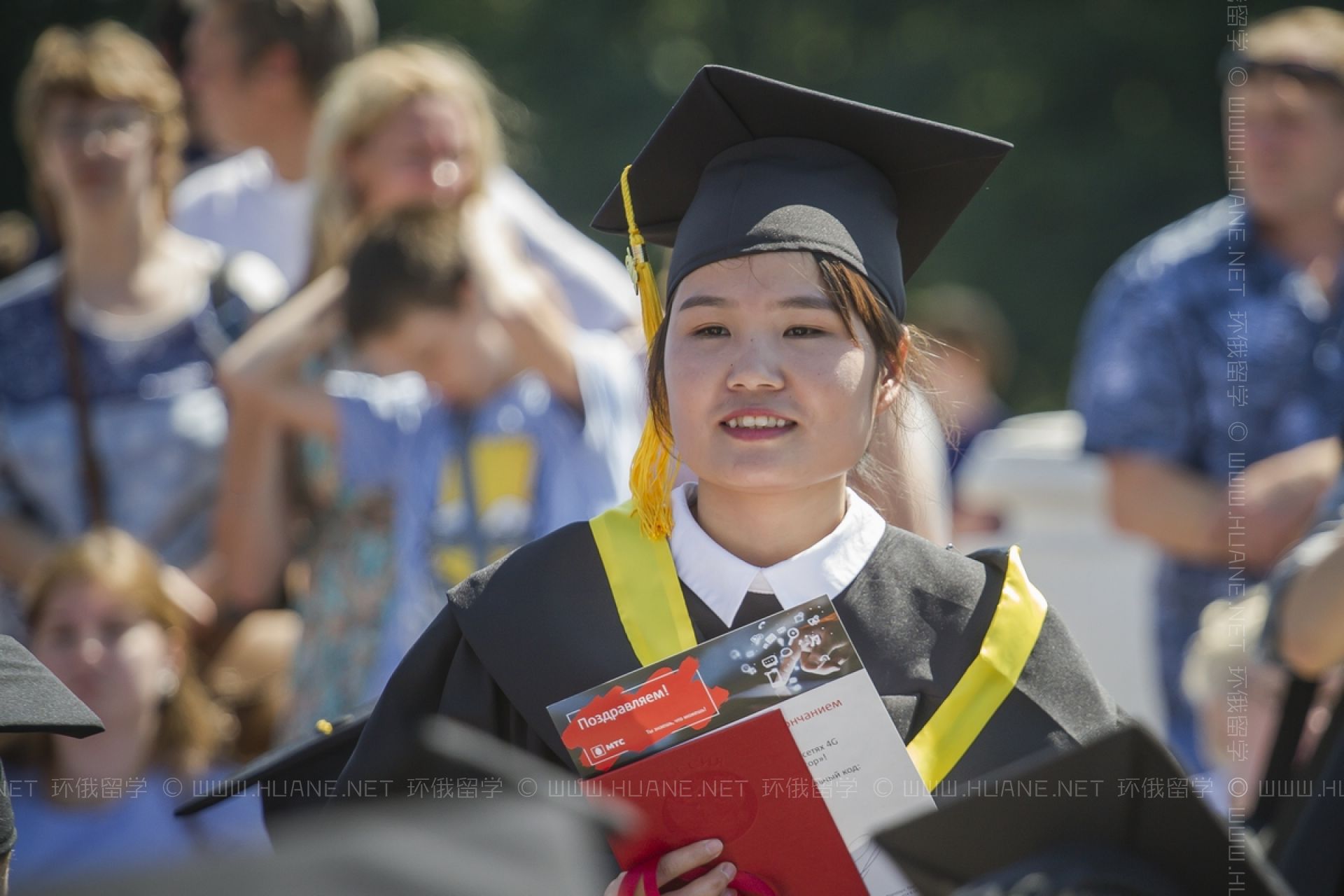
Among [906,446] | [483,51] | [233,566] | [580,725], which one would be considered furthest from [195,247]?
[483,51]

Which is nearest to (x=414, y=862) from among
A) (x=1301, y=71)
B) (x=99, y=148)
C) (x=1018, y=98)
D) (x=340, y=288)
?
(x=340, y=288)

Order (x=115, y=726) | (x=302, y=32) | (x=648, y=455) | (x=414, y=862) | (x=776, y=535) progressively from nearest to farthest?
(x=414, y=862) → (x=776, y=535) → (x=648, y=455) → (x=115, y=726) → (x=302, y=32)

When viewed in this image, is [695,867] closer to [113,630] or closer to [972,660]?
[972,660]

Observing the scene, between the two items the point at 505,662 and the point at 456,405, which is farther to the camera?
the point at 456,405

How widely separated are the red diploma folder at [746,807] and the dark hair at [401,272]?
74.3 inches

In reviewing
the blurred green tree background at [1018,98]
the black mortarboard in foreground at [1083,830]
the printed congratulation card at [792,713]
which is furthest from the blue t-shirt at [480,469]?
the blurred green tree background at [1018,98]

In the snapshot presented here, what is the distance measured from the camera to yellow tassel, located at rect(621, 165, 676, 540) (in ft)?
7.94

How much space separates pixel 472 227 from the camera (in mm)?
3904

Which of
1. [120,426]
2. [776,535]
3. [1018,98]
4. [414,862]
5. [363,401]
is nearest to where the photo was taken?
[414,862]

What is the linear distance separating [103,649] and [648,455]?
1.81 metres

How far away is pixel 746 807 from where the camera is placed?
7.06ft

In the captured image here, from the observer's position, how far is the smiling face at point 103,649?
3652 mm

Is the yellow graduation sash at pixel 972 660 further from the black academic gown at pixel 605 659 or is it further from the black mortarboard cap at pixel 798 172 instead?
the black mortarboard cap at pixel 798 172

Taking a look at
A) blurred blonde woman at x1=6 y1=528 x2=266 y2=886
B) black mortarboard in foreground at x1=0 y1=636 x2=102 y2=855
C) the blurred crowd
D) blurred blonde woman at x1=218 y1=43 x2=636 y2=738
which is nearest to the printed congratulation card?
black mortarboard in foreground at x1=0 y1=636 x2=102 y2=855
